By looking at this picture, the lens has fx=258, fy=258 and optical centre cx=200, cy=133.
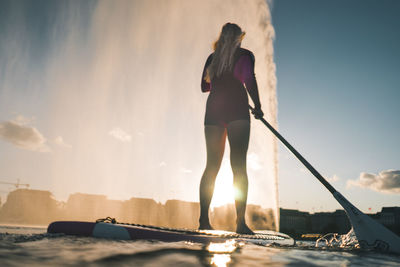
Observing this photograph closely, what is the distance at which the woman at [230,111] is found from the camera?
4734 millimetres

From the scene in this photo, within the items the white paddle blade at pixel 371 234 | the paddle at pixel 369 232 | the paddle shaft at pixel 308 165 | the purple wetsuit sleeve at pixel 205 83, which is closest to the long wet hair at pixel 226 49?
the purple wetsuit sleeve at pixel 205 83

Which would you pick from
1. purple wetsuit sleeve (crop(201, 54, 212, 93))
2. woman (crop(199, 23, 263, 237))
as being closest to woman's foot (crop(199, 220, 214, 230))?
woman (crop(199, 23, 263, 237))

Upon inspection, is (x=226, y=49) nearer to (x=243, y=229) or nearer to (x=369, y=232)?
(x=243, y=229)

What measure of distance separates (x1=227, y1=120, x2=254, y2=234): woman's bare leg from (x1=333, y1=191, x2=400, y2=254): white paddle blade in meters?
1.67

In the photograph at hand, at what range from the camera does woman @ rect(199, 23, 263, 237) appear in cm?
473

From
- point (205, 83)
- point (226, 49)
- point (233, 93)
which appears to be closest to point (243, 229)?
point (233, 93)

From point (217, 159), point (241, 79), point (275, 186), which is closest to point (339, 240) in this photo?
point (217, 159)

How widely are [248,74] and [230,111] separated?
91cm

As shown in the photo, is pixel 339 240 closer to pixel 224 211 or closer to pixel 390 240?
pixel 390 240

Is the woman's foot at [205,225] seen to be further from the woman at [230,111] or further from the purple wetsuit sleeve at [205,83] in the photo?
the purple wetsuit sleeve at [205,83]

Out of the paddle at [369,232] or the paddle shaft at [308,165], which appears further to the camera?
the paddle shaft at [308,165]

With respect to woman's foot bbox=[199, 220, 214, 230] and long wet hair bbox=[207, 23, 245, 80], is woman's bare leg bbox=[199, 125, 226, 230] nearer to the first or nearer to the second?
woman's foot bbox=[199, 220, 214, 230]

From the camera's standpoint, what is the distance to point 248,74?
17.0 ft

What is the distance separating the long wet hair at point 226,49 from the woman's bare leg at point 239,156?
116 centimetres
